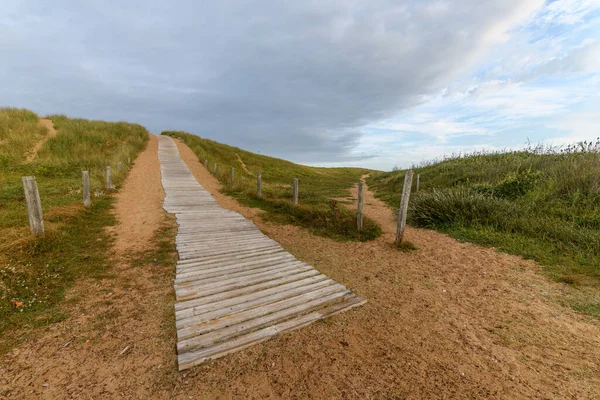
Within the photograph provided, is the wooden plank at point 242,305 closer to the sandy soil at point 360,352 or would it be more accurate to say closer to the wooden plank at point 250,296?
the wooden plank at point 250,296

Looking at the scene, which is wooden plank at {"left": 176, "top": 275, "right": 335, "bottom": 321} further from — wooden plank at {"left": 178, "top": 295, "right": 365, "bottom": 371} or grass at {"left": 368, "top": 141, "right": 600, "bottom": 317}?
grass at {"left": 368, "top": 141, "right": 600, "bottom": 317}

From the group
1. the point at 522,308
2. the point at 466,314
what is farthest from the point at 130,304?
the point at 522,308

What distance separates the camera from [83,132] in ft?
69.0

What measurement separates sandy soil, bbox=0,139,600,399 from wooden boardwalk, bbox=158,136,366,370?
0.54ft

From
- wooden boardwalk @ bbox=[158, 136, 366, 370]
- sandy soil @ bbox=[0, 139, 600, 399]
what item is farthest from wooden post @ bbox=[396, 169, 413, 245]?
wooden boardwalk @ bbox=[158, 136, 366, 370]

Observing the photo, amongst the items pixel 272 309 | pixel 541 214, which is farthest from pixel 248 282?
pixel 541 214

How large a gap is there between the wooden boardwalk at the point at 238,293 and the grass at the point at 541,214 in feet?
12.9

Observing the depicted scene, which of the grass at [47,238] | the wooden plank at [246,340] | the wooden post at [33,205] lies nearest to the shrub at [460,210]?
the wooden plank at [246,340]

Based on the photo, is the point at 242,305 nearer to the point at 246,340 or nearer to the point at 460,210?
the point at 246,340

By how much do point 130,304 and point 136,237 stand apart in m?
3.13

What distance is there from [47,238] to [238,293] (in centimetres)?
463

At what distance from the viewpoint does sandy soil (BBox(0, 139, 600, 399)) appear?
2.29 metres

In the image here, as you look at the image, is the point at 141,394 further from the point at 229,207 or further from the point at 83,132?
the point at 83,132

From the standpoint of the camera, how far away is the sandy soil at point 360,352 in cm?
229
